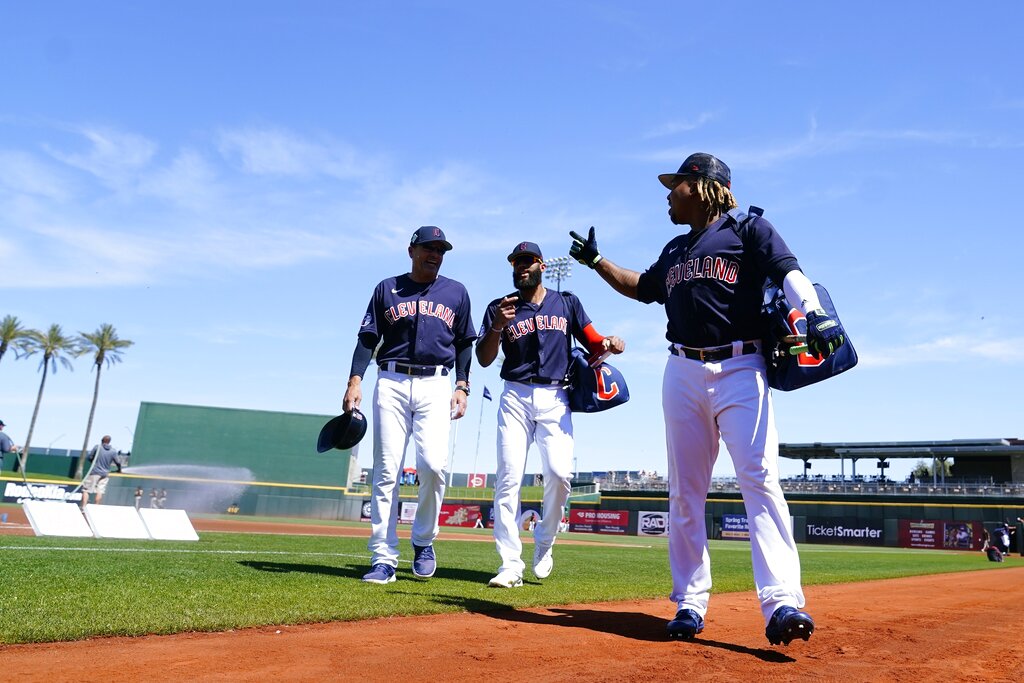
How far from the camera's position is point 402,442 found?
18.0 feet

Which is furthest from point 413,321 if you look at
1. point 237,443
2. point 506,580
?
point 237,443

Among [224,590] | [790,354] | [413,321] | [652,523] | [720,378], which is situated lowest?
[652,523]

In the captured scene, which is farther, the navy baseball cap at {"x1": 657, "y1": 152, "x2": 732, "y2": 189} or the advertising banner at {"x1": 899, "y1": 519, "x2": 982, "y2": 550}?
the advertising banner at {"x1": 899, "y1": 519, "x2": 982, "y2": 550}

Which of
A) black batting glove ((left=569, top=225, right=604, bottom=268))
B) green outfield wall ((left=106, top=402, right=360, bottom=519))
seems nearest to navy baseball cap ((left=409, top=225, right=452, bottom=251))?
black batting glove ((left=569, top=225, right=604, bottom=268))

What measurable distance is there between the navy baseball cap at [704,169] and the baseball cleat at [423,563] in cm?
329

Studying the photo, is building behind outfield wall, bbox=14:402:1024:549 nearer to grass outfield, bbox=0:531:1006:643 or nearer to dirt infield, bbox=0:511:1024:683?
grass outfield, bbox=0:531:1006:643

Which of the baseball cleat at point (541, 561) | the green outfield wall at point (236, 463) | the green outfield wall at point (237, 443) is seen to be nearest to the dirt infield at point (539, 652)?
the baseball cleat at point (541, 561)

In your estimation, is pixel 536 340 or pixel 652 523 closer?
pixel 536 340

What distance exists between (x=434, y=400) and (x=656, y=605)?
6.72 feet

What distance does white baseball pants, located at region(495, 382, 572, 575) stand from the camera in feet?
18.2

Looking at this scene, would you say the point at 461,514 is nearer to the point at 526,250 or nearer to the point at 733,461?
the point at 526,250

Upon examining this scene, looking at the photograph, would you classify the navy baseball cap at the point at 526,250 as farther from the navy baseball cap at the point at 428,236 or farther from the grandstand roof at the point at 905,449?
the grandstand roof at the point at 905,449

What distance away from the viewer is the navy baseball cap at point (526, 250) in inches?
223

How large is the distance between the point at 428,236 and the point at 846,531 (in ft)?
125
